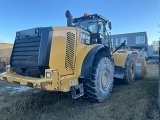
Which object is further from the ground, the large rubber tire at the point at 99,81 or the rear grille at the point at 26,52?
the rear grille at the point at 26,52

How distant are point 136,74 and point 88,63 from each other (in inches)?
178

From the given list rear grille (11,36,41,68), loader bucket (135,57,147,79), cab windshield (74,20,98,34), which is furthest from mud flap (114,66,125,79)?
rear grille (11,36,41,68)

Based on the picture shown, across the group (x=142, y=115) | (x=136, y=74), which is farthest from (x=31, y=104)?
(x=136, y=74)

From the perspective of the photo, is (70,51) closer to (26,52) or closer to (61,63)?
(61,63)

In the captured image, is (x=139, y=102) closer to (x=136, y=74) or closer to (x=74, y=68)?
(x=74, y=68)

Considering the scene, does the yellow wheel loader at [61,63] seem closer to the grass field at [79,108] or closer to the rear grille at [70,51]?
the rear grille at [70,51]

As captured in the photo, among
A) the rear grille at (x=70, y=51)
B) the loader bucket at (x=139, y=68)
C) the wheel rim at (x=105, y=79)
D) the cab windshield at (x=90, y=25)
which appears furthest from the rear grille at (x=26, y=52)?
the loader bucket at (x=139, y=68)

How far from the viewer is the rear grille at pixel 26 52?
418 centimetres

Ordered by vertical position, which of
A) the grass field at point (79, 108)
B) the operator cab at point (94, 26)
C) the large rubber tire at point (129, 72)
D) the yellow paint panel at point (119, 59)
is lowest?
the grass field at point (79, 108)

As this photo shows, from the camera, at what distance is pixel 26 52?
4.44m

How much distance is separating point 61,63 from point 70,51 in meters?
0.44

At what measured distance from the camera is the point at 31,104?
189 inches

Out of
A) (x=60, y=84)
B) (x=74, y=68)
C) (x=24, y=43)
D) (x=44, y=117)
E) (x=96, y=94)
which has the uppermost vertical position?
(x=24, y=43)

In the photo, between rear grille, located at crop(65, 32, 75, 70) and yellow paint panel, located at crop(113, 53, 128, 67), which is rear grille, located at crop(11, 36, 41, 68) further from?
yellow paint panel, located at crop(113, 53, 128, 67)
